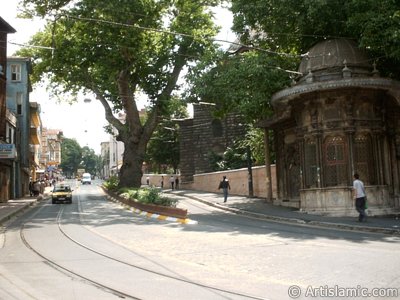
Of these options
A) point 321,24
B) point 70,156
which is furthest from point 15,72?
point 70,156

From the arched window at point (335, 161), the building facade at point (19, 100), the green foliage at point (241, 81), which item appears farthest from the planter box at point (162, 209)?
the building facade at point (19, 100)

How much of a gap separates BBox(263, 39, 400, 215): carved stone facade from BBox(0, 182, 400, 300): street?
4.80 m

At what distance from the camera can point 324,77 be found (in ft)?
66.2

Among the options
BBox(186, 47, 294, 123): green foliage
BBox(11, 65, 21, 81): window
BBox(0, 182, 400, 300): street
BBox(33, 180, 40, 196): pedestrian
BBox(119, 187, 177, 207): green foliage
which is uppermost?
BBox(11, 65, 21, 81): window

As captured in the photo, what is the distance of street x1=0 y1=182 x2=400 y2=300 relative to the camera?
718 cm

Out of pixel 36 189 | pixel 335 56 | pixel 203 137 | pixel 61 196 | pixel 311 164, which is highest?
pixel 335 56

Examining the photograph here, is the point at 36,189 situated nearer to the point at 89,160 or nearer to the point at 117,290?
Answer: the point at 117,290

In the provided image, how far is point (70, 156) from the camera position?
15450 cm

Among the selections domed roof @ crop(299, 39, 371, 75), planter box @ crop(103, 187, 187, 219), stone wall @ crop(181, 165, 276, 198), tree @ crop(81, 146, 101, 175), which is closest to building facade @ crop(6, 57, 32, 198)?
stone wall @ crop(181, 165, 276, 198)

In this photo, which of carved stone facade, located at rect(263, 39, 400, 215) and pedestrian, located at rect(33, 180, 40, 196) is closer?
carved stone facade, located at rect(263, 39, 400, 215)

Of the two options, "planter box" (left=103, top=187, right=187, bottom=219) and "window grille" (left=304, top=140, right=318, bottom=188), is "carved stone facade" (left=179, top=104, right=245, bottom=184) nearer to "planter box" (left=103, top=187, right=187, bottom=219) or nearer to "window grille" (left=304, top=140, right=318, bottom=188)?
"planter box" (left=103, top=187, right=187, bottom=219)

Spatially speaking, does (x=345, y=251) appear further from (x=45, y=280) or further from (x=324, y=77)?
(x=324, y=77)

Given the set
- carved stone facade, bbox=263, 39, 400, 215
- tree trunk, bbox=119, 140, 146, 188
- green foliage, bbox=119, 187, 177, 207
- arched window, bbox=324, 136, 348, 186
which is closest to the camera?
carved stone facade, bbox=263, 39, 400, 215

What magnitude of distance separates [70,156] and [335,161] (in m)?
143
